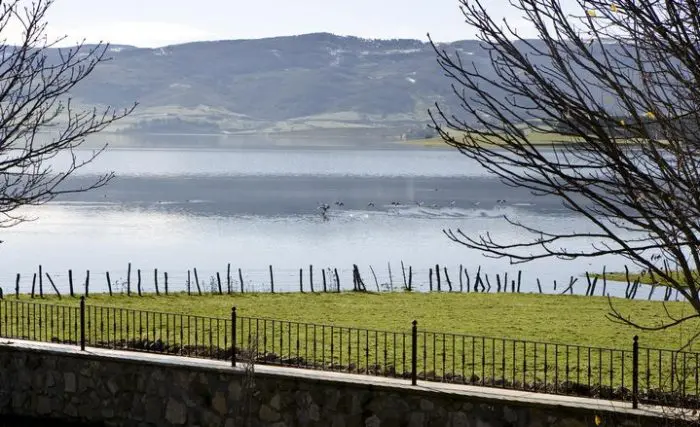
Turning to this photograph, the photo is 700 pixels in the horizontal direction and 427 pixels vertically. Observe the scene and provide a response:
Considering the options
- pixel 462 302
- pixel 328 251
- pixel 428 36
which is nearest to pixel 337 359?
pixel 428 36

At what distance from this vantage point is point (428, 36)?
383 inches

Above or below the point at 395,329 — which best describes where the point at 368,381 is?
above

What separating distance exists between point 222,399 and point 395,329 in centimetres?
983

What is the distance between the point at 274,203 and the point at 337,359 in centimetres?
10669

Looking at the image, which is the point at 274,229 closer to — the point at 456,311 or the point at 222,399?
the point at 456,311

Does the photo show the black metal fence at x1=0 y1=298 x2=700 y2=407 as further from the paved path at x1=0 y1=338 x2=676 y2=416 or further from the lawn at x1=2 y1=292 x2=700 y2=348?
the lawn at x1=2 y1=292 x2=700 y2=348

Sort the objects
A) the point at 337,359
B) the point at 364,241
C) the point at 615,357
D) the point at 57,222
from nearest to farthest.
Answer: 1. the point at 337,359
2. the point at 615,357
3. the point at 364,241
4. the point at 57,222

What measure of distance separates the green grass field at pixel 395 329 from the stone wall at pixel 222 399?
3.33 feet

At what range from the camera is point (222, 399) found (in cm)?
1800

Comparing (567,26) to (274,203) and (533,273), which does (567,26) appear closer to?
(533,273)

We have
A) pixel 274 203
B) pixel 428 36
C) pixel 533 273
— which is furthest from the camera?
pixel 274 203

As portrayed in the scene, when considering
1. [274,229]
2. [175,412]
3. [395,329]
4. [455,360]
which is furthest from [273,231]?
[175,412]

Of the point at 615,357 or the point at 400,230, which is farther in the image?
the point at 400,230

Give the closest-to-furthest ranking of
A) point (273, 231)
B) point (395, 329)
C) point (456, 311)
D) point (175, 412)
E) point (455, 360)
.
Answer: point (175, 412) < point (455, 360) < point (395, 329) < point (456, 311) < point (273, 231)
